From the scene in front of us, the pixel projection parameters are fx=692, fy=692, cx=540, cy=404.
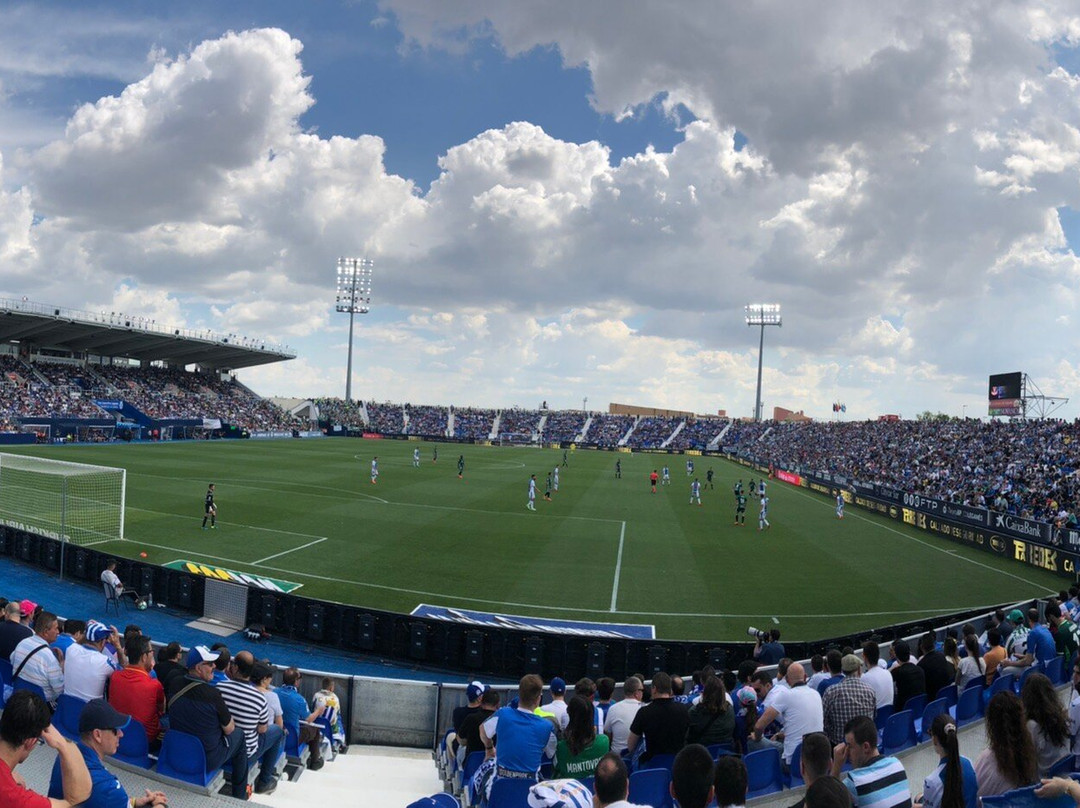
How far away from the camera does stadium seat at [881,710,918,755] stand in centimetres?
780

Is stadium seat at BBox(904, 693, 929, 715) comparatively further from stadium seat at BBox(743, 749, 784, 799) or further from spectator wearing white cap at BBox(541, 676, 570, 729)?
spectator wearing white cap at BBox(541, 676, 570, 729)

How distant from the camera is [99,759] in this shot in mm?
4457

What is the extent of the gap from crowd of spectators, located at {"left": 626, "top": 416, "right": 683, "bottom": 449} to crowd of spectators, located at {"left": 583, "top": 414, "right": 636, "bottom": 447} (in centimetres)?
175

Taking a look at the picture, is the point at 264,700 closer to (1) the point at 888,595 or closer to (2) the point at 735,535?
(1) the point at 888,595

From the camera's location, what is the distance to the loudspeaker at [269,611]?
52.4 feet

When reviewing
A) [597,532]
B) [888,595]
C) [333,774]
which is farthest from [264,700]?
[597,532]

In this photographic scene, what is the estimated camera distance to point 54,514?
2747 cm

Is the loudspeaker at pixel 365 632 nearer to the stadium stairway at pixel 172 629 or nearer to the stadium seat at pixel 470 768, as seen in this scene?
the stadium stairway at pixel 172 629

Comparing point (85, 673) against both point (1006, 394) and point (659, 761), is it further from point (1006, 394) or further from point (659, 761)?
point (1006, 394)

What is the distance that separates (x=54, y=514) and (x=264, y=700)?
2630 cm

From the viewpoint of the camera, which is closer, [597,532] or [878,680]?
[878,680]

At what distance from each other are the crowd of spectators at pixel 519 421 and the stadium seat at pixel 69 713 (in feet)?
337

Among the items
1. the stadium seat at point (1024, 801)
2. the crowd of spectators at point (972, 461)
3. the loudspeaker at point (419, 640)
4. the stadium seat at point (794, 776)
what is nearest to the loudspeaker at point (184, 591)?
the loudspeaker at point (419, 640)

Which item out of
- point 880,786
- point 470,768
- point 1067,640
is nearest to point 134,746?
point 470,768
